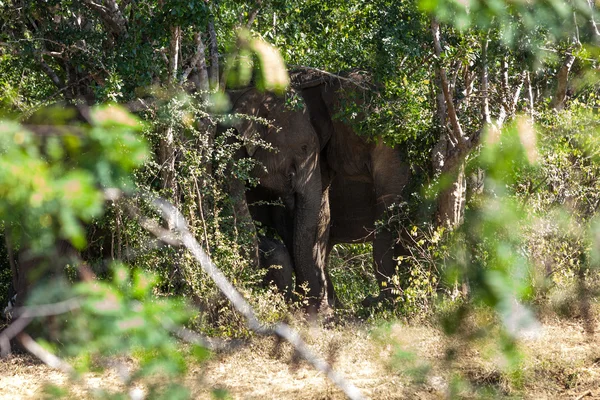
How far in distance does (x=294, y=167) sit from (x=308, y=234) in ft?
2.77

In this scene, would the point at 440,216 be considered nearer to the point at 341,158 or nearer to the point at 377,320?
the point at 377,320

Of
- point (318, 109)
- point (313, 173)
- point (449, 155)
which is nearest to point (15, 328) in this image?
point (449, 155)

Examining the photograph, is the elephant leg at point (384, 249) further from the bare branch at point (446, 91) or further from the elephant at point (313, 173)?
the bare branch at point (446, 91)

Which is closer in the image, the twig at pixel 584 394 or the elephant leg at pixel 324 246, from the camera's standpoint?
the twig at pixel 584 394

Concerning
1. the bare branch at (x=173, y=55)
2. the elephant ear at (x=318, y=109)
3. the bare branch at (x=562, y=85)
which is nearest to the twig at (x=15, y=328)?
the bare branch at (x=173, y=55)

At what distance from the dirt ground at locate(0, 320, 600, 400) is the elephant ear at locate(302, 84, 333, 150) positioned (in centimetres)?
358

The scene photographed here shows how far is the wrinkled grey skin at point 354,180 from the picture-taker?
10.2 meters

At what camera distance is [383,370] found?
6.25m

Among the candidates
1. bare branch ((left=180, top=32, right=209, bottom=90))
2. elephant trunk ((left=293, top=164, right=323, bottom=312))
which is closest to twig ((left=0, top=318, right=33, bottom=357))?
bare branch ((left=180, top=32, right=209, bottom=90))

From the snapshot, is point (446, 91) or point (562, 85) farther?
point (562, 85)

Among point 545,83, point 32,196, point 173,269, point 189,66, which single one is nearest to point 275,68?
point 189,66

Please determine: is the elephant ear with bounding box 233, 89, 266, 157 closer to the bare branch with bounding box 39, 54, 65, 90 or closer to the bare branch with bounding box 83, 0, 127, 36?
the bare branch with bounding box 39, 54, 65, 90

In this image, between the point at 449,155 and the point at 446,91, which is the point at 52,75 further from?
the point at 449,155

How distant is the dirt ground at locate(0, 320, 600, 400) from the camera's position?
5.64m
